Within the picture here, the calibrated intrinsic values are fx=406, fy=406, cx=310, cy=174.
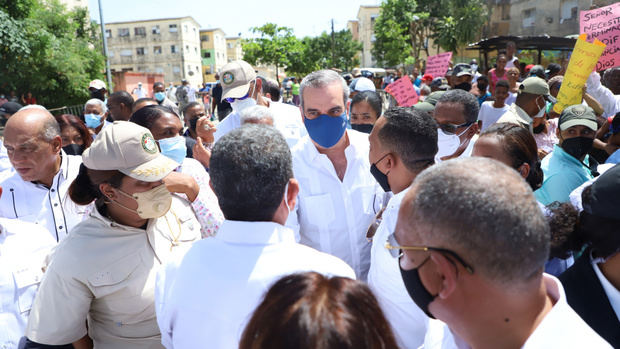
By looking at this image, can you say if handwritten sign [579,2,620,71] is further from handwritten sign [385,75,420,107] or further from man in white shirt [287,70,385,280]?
man in white shirt [287,70,385,280]

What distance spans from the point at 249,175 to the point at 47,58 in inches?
924

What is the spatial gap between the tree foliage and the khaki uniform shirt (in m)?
18.0

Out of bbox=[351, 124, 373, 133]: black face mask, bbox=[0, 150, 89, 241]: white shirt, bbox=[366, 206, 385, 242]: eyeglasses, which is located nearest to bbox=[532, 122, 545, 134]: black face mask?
bbox=[351, 124, 373, 133]: black face mask

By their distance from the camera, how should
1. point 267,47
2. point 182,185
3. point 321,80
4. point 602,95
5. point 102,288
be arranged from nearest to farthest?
point 102,288
point 182,185
point 321,80
point 602,95
point 267,47

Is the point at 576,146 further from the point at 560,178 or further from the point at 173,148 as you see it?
the point at 173,148

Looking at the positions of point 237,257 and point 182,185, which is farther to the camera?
point 182,185

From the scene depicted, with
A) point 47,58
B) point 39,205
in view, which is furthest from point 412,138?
point 47,58

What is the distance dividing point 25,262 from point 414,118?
2.13 metres

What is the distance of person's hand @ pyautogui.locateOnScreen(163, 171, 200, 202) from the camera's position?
2428 mm

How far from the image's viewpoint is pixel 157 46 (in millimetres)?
67438

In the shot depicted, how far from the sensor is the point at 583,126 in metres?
3.15

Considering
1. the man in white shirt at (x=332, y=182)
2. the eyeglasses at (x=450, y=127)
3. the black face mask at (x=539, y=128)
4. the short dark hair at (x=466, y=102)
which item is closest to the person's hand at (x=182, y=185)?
the man in white shirt at (x=332, y=182)

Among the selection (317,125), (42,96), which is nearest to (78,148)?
(317,125)

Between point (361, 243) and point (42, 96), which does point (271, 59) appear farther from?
point (361, 243)
